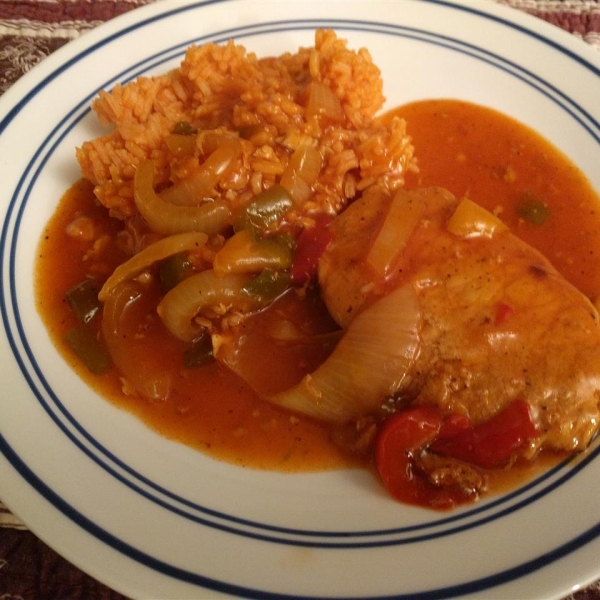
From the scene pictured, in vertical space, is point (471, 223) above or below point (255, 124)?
below

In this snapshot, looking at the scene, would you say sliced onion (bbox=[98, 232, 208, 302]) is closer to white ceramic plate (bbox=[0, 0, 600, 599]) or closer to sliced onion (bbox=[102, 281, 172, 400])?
sliced onion (bbox=[102, 281, 172, 400])

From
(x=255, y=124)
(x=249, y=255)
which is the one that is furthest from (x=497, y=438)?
(x=255, y=124)

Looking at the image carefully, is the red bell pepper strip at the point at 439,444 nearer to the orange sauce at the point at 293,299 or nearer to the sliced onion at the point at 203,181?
the orange sauce at the point at 293,299

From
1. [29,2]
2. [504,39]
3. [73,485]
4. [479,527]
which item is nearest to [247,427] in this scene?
[73,485]

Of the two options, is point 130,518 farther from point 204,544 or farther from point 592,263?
point 592,263

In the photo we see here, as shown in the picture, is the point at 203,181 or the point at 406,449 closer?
the point at 406,449

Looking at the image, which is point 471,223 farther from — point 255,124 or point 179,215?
point 179,215

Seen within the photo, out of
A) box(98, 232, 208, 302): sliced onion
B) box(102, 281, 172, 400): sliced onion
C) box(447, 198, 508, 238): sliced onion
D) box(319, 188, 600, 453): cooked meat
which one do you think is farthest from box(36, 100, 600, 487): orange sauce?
box(447, 198, 508, 238): sliced onion
